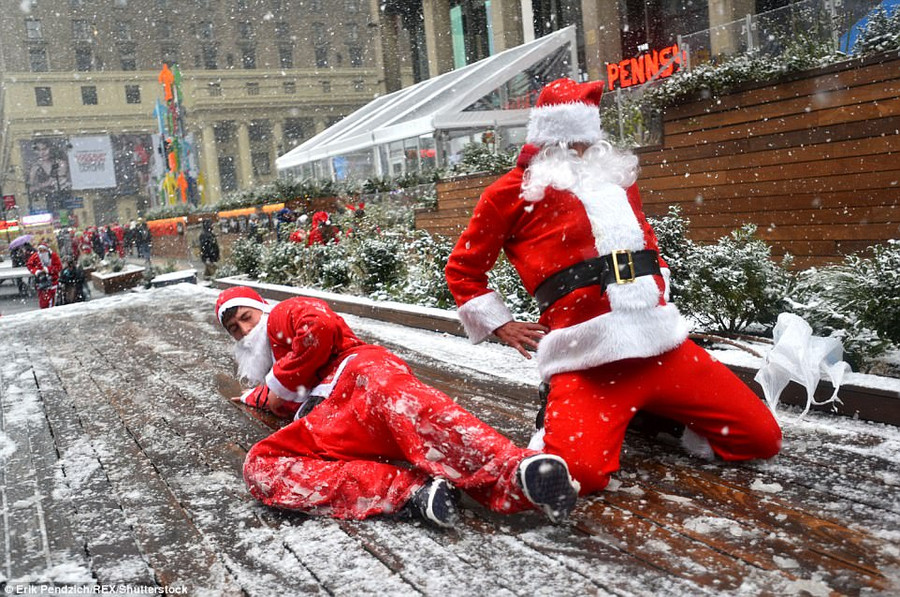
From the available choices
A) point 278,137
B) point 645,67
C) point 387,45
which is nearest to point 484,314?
point 645,67

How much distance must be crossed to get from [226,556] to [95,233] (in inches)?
1390

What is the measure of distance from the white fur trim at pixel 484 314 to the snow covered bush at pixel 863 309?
1.92m

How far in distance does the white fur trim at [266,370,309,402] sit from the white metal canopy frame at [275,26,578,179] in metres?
14.0

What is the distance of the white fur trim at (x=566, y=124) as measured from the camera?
307cm

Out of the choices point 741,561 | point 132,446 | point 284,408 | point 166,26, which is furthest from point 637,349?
point 166,26

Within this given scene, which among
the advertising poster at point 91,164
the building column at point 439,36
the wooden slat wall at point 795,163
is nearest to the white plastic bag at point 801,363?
the wooden slat wall at point 795,163

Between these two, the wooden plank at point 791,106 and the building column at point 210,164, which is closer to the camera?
the wooden plank at point 791,106

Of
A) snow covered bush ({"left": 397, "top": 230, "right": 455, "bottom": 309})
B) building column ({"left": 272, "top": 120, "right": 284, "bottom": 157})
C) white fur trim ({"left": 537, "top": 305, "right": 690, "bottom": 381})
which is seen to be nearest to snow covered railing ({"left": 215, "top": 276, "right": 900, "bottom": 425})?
white fur trim ({"left": 537, "top": 305, "right": 690, "bottom": 381})

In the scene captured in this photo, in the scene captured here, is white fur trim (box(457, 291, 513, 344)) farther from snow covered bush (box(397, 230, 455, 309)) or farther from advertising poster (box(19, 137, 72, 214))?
advertising poster (box(19, 137, 72, 214))

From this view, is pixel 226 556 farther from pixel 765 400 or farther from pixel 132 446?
pixel 765 400

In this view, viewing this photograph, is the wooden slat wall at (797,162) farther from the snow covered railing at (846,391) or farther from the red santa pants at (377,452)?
the red santa pants at (377,452)

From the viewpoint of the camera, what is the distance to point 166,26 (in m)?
91.0

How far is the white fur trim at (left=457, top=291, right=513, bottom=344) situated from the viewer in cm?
319

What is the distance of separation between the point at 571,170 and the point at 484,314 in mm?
663
